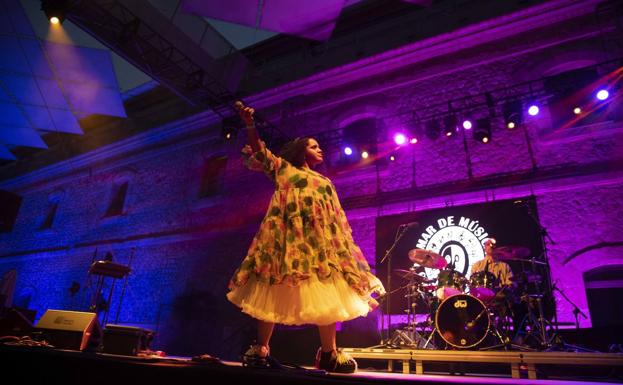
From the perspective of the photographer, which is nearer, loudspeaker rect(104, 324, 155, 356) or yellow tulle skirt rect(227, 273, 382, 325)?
yellow tulle skirt rect(227, 273, 382, 325)

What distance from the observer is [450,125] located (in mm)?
7555

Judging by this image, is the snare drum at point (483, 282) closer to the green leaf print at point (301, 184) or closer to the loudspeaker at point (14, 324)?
the green leaf print at point (301, 184)

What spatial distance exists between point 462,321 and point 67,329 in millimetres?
4100

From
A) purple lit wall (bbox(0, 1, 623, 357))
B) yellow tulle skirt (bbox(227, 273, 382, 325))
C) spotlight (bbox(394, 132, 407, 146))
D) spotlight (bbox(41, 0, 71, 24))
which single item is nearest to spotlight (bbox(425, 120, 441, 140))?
purple lit wall (bbox(0, 1, 623, 357))

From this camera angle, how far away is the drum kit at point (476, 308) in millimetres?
4691

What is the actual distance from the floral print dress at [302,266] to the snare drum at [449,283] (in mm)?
2901

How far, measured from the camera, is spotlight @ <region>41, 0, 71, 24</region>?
6555 millimetres

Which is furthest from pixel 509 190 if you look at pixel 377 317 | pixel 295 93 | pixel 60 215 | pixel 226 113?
pixel 60 215

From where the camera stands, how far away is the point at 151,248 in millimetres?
11406

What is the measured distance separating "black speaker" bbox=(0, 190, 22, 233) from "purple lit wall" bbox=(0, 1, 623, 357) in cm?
209

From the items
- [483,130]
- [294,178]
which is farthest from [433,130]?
[294,178]

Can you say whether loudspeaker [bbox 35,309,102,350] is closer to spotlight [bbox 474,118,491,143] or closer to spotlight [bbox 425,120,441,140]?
spotlight [bbox 425,120,441,140]

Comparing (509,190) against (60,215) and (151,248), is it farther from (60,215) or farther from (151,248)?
(60,215)

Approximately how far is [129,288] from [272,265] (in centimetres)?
994
